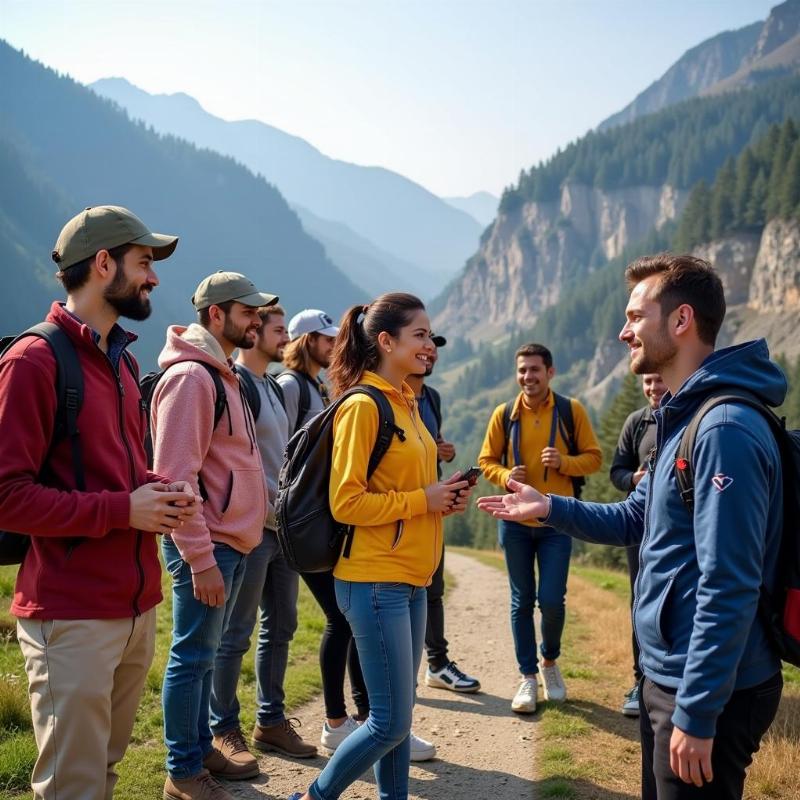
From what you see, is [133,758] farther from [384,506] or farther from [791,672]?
[791,672]

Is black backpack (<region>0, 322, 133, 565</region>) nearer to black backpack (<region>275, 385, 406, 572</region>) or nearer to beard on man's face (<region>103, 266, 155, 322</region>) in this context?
beard on man's face (<region>103, 266, 155, 322</region>)

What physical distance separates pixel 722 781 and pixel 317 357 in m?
4.61

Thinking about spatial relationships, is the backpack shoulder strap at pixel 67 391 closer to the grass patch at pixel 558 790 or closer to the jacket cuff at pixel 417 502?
the jacket cuff at pixel 417 502

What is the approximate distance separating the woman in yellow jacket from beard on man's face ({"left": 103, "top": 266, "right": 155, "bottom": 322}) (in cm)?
114

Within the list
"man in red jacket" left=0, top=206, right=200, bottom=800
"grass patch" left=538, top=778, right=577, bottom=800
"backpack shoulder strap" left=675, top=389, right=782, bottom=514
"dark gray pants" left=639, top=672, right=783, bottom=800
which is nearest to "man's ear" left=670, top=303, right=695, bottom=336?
"backpack shoulder strap" left=675, top=389, right=782, bottom=514

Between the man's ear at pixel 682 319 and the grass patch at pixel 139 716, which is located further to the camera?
the grass patch at pixel 139 716

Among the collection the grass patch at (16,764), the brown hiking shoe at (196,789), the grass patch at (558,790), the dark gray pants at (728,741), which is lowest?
the grass patch at (558,790)

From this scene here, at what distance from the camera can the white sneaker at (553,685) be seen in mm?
7243

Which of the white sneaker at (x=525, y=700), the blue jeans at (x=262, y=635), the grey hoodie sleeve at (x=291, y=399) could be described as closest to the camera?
the blue jeans at (x=262, y=635)

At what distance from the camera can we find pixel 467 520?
7688 cm

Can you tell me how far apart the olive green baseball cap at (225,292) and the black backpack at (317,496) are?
141 centimetres

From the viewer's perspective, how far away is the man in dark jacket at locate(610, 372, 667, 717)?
663 cm

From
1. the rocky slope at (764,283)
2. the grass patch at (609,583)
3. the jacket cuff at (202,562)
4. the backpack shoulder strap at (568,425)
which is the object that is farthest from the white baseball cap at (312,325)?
the rocky slope at (764,283)

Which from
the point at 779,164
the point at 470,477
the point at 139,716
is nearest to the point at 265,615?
the point at 139,716
